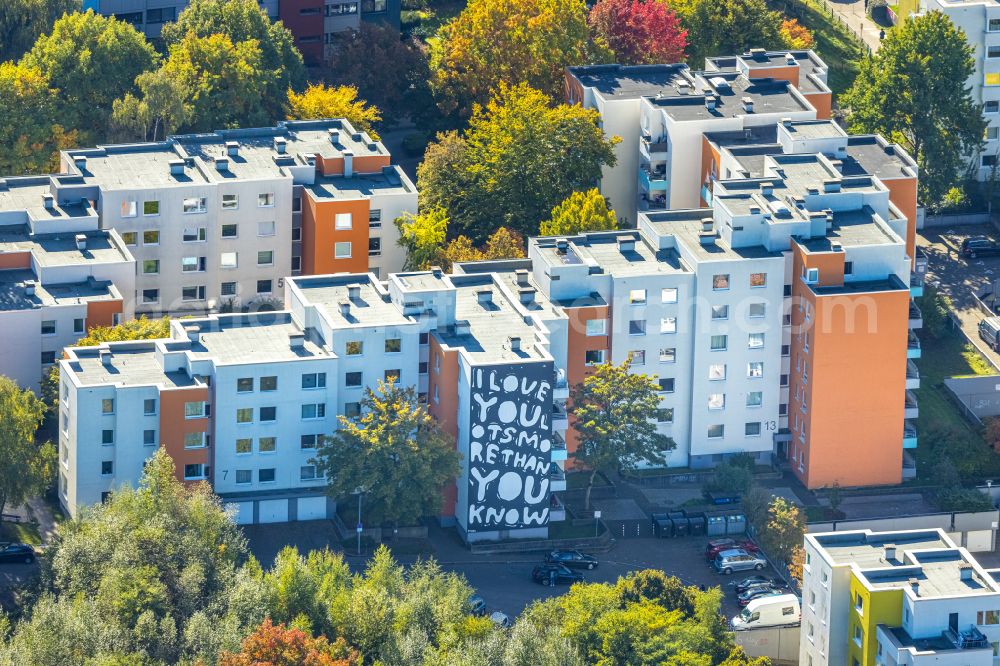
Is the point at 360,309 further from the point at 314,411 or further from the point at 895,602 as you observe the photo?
the point at 895,602

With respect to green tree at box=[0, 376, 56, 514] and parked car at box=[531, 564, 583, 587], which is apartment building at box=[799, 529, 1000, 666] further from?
green tree at box=[0, 376, 56, 514]

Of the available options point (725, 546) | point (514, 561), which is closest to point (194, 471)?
point (514, 561)

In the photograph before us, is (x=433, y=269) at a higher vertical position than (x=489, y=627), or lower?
higher

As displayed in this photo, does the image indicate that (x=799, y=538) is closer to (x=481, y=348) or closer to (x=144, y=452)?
(x=481, y=348)

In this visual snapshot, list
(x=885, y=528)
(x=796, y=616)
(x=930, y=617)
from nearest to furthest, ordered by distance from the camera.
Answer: (x=930, y=617) → (x=796, y=616) → (x=885, y=528)

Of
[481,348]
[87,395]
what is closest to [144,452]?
[87,395]
